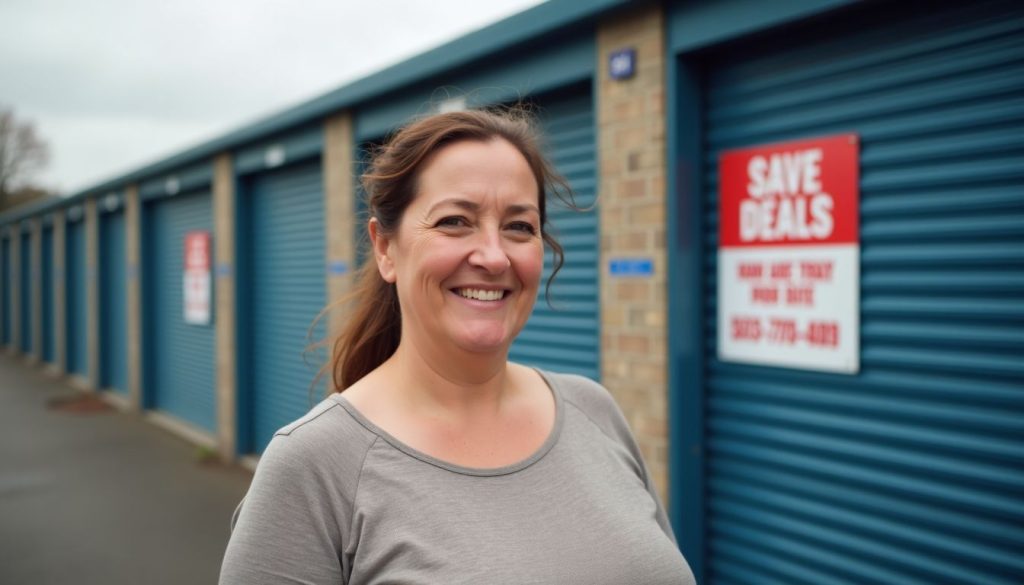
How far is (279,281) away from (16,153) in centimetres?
4169

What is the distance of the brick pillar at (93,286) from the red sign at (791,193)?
1359 cm

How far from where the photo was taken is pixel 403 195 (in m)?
1.80

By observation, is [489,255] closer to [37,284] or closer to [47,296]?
[47,296]

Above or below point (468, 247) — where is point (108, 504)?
below

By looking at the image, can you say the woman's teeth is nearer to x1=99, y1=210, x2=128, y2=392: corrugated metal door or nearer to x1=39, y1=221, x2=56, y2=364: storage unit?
x1=99, y1=210, x2=128, y2=392: corrugated metal door

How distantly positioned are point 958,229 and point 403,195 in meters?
2.49

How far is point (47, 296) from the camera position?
1889cm

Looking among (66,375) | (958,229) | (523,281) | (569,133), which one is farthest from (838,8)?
(66,375)

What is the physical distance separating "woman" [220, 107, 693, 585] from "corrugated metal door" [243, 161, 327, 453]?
5577mm

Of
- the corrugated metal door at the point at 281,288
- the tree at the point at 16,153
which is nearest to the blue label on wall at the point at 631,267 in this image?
the corrugated metal door at the point at 281,288

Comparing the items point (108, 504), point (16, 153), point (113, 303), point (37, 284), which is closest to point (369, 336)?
point (108, 504)

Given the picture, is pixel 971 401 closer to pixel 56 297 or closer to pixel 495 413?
pixel 495 413

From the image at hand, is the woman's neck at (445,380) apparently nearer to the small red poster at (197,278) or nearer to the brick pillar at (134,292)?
the small red poster at (197,278)

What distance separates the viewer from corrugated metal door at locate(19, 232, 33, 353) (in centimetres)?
2019
